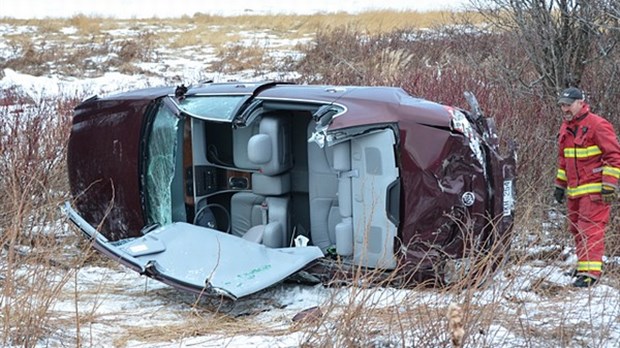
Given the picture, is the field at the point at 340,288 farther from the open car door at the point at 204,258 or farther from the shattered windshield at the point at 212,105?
the shattered windshield at the point at 212,105

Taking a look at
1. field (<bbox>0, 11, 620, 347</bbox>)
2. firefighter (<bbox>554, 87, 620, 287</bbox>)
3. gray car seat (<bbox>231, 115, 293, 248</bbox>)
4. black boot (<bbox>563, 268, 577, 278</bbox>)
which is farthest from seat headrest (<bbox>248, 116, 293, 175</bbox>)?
black boot (<bbox>563, 268, 577, 278</bbox>)

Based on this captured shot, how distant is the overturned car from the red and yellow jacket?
749 mm

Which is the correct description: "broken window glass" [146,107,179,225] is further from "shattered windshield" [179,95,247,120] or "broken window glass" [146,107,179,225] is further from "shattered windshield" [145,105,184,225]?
"shattered windshield" [179,95,247,120]

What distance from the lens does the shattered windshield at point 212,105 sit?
5.74 metres

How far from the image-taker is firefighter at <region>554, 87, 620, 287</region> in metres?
5.66

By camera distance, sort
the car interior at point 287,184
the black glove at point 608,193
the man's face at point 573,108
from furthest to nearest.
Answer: the man's face at point 573,108, the black glove at point 608,193, the car interior at point 287,184

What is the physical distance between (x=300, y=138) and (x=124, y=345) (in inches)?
102

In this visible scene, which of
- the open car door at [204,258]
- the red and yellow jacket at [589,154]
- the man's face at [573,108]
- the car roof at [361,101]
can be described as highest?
the car roof at [361,101]

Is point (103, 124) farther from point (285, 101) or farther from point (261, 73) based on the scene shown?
point (261, 73)

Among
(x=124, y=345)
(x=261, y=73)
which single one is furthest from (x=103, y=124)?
(x=261, y=73)

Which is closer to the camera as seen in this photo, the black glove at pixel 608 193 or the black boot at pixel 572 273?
the black glove at pixel 608 193

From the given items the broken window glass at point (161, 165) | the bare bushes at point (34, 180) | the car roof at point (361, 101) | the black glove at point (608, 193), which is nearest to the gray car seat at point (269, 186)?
the car roof at point (361, 101)

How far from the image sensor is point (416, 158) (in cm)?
514

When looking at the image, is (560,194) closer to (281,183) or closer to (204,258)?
(281,183)
